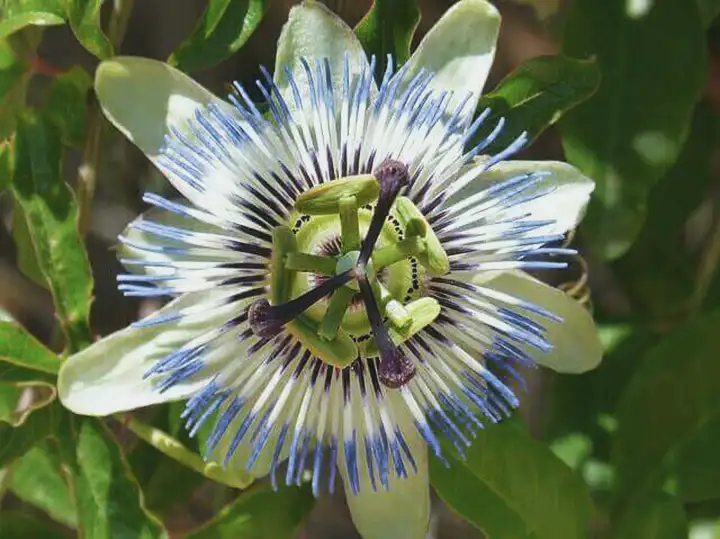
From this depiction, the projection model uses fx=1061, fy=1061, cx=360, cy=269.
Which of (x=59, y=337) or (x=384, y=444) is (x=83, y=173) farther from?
(x=384, y=444)

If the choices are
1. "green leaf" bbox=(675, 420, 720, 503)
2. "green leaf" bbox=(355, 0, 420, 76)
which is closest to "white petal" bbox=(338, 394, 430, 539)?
"green leaf" bbox=(675, 420, 720, 503)

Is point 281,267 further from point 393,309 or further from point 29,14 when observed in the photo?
point 29,14

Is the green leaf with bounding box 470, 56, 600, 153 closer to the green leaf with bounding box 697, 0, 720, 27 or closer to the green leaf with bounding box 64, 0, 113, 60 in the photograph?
the green leaf with bounding box 697, 0, 720, 27

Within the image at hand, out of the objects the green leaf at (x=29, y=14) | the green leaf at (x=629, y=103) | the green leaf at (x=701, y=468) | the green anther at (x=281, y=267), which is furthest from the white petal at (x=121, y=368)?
the green leaf at (x=701, y=468)

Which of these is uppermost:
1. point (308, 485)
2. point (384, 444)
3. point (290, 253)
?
point (290, 253)

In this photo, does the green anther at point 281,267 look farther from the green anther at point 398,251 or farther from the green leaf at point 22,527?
the green leaf at point 22,527

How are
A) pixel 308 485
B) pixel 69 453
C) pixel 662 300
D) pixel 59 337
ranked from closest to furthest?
pixel 69 453, pixel 308 485, pixel 59 337, pixel 662 300

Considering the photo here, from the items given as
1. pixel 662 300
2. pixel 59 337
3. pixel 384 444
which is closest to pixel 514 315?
pixel 384 444

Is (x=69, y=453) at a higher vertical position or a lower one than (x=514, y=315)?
lower
